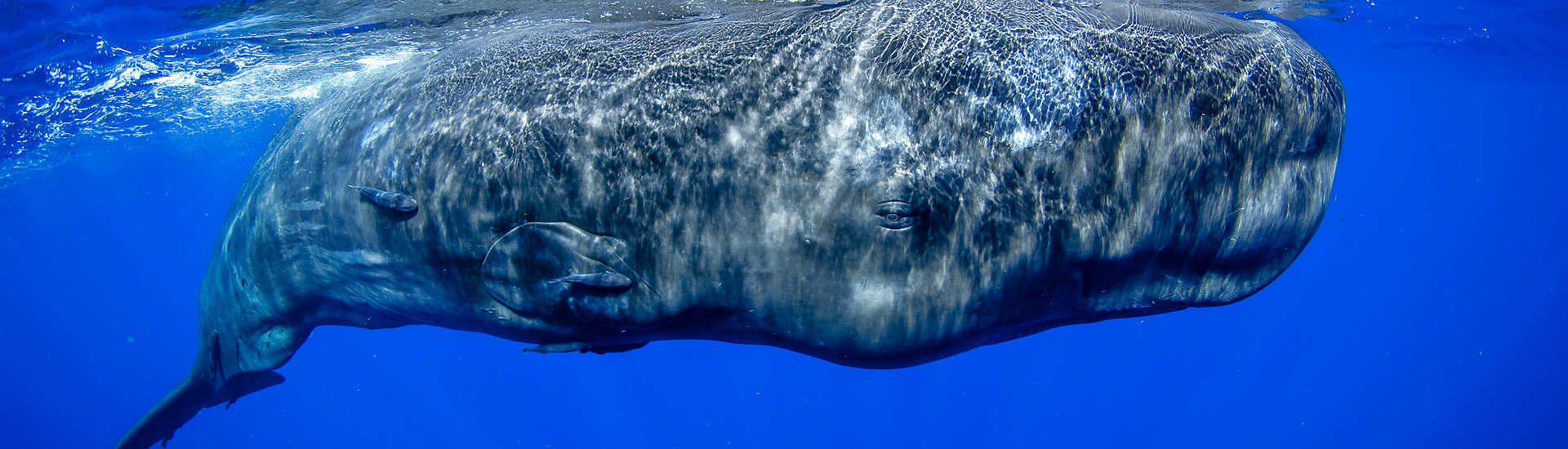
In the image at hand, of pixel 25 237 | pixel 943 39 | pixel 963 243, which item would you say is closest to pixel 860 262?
pixel 963 243

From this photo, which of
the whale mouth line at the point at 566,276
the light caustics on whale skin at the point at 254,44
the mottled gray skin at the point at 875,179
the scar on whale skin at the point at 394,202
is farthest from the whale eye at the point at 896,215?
the scar on whale skin at the point at 394,202

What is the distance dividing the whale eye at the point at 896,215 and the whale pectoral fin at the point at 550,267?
125 cm

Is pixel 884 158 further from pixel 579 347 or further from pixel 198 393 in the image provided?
pixel 198 393

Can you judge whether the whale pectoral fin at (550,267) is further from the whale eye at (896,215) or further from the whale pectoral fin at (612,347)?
the whale eye at (896,215)

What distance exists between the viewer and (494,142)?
3.68 meters

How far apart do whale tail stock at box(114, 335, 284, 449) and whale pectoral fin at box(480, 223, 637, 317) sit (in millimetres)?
4320

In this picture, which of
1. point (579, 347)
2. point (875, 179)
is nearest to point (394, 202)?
point (579, 347)

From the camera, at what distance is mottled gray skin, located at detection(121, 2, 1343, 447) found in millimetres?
3250

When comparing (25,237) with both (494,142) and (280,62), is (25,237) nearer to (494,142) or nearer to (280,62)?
(280,62)

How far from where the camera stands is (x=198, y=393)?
21.5 ft

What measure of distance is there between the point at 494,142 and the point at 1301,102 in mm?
4205

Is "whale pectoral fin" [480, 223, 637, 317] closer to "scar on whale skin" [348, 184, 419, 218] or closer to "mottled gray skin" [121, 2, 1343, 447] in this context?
"mottled gray skin" [121, 2, 1343, 447]

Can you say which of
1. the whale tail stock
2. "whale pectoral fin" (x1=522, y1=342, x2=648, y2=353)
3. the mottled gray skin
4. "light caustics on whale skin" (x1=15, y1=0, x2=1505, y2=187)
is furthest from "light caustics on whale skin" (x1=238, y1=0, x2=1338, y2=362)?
the whale tail stock

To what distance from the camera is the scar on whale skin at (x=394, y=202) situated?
3.81 meters
